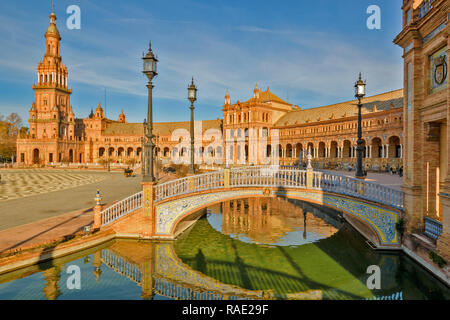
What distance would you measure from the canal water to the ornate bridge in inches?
36.3

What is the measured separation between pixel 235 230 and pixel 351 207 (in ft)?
19.9

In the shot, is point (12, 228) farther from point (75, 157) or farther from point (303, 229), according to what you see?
point (75, 157)

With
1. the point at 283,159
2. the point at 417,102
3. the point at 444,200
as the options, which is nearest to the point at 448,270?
the point at 444,200

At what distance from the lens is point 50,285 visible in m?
8.47

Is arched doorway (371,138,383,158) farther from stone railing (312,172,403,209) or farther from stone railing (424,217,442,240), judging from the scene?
stone railing (424,217,442,240)

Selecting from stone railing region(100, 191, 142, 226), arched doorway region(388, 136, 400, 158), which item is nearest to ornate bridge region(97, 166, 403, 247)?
stone railing region(100, 191, 142, 226)

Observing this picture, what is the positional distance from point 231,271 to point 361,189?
6.26 m

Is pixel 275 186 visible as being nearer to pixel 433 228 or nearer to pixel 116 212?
pixel 433 228

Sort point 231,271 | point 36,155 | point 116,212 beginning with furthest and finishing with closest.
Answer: point 36,155 < point 116,212 < point 231,271

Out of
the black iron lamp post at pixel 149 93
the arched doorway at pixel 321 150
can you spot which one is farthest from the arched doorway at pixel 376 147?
the black iron lamp post at pixel 149 93

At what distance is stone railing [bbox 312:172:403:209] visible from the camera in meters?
11.6

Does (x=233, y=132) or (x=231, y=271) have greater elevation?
(x=233, y=132)

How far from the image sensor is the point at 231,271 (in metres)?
10.1

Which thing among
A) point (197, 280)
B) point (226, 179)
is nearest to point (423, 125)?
point (226, 179)
